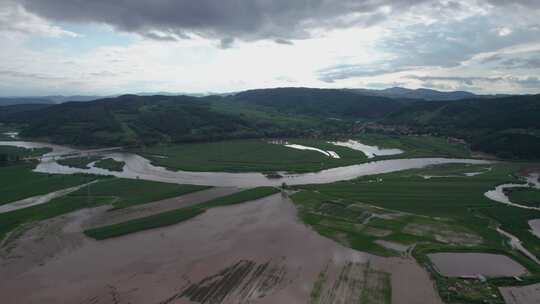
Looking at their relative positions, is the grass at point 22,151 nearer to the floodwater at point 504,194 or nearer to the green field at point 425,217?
the green field at point 425,217

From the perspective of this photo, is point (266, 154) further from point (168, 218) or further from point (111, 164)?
point (168, 218)

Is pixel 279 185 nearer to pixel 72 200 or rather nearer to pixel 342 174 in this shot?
pixel 342 174

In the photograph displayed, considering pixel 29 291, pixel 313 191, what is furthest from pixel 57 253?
pixel 313 191

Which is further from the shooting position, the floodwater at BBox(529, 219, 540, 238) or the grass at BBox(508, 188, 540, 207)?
the grass at BBox(508, 188, 540, 207)

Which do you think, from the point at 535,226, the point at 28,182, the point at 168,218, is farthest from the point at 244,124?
the point at 535,226

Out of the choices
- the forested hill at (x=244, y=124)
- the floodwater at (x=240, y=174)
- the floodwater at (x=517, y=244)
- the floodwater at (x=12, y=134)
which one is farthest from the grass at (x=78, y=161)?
the floodwater at (x=517, y=244)

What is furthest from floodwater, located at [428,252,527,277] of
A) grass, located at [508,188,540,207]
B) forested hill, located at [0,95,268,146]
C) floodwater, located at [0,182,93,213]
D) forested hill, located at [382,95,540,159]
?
forested hill, located at [0,95,268,146]

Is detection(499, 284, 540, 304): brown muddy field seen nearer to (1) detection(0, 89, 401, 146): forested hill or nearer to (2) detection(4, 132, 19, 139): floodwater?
(1) detection(0, 89, 401, 146): forested hill
